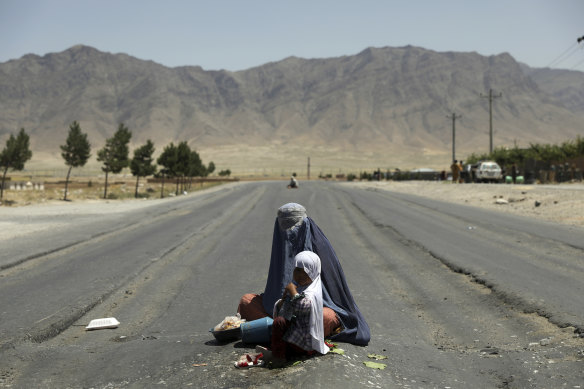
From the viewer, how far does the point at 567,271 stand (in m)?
11.8

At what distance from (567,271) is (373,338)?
20.5ft

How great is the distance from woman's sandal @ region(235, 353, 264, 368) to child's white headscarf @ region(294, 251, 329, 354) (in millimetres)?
584

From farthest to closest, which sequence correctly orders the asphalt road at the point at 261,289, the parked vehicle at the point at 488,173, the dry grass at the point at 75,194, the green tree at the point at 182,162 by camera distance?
the green tree at the point at 182,162
the parked vehicle at the point at 488,173
the dry grass at the point at 75,194
the asphalt road at the point at 261,289

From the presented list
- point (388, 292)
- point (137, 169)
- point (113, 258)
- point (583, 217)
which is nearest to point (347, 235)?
point (113, 258)

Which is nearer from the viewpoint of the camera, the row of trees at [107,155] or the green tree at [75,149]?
the row of trees at [107,155]

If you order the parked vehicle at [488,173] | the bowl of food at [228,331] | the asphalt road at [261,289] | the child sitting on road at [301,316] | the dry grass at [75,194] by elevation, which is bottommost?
the dry grass at [75,194]

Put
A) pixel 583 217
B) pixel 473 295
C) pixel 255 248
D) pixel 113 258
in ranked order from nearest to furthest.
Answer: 1. pixel 473 295
2. pixel 113 258
3. pixel 255 248
4. pixel 583 217

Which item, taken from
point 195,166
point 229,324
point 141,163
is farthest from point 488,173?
point 229,324

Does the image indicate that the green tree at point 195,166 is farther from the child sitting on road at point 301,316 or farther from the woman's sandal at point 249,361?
the child sitting on road at point 301,316

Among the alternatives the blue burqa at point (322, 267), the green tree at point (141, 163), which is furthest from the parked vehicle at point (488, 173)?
the blue burqa at point (322, 267)

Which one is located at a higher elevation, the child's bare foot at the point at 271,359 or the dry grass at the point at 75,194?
the child's bare foot at the point at 271,359

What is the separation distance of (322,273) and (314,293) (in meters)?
0.49

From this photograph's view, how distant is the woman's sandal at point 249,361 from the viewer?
612 centimetres

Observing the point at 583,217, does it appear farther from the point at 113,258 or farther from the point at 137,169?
the point at 137,169
